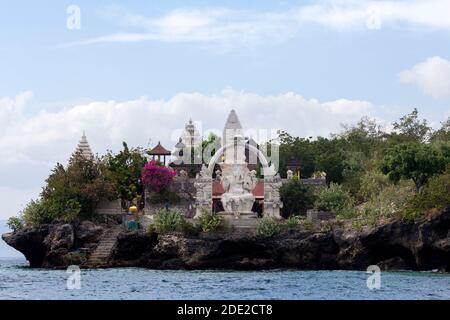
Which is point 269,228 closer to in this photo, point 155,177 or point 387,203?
point 387,203

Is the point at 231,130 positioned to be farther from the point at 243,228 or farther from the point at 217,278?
the point at 217,278

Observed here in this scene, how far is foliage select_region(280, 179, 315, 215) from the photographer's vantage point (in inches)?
2766

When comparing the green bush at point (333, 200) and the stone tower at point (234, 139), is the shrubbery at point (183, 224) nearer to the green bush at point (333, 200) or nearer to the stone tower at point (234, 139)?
the stone tower at point (234, 139)

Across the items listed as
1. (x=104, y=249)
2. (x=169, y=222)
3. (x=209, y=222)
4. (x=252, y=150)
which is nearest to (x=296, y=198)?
(x=252, y=150)

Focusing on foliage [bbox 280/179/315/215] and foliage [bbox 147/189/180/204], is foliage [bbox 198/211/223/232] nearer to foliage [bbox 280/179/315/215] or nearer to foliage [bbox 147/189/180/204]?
foliage [bbox 280/179/315/215]

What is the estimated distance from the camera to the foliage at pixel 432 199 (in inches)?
2366

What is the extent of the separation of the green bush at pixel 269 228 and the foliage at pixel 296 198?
5.70 metres

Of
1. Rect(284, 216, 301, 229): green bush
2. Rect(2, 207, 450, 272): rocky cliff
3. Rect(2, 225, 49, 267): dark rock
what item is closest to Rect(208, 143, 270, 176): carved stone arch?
Rect(284, 216, 301, 229): green bush

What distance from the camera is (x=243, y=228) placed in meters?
64.9

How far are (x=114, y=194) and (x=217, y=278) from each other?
16502 millimetres

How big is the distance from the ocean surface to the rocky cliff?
258 centimetres

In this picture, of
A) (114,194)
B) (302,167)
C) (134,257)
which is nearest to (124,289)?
(134,257)

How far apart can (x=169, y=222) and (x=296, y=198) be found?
933cm

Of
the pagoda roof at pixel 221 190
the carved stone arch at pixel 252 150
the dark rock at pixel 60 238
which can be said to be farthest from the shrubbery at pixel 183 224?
the pagoda roof at pixel 221 190
